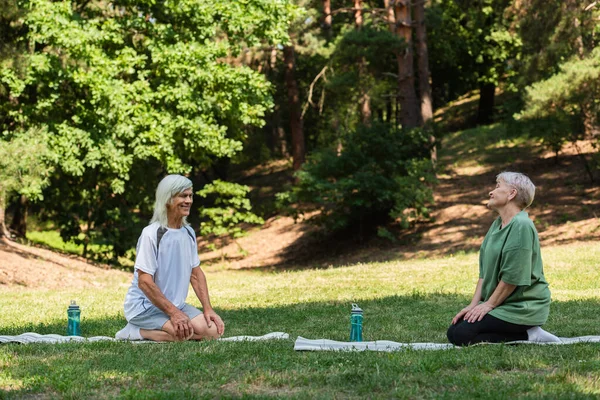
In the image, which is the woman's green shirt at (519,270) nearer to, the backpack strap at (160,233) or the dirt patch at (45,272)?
the backpack strap at (160,233)

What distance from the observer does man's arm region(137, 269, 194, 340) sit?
7.37 meters

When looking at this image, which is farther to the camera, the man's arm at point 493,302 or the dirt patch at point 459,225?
the dirt patch at point 459,225

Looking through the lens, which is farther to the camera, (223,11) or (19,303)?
(223,11)

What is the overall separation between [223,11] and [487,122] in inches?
866

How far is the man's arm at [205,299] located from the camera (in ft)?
25.3

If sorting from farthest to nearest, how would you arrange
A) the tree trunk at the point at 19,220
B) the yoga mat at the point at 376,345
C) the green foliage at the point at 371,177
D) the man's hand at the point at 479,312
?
the tree trunk at the point at 19,220 < the green foliage at the point at 371,177 < the man's hand at the point at 479,312 < the yoga mat at the point at 376,345

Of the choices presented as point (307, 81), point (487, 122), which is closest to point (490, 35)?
point (487, 122)

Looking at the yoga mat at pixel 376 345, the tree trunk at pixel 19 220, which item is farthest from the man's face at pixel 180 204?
the tree trunk at pixel 19 220

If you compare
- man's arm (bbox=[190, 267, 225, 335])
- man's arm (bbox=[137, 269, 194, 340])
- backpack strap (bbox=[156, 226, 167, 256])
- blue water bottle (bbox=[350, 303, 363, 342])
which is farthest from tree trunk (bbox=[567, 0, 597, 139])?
man's arm (bbox=[137, 269, 194, 340])

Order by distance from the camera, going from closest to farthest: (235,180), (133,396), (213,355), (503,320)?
(133,396), (213,355), (503,320), (235,180)

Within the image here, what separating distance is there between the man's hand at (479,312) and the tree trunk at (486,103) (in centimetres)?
3404

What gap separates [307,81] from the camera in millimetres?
40031

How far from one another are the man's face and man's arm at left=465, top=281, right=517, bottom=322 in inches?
110

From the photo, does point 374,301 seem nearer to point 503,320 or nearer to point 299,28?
point 503,320
